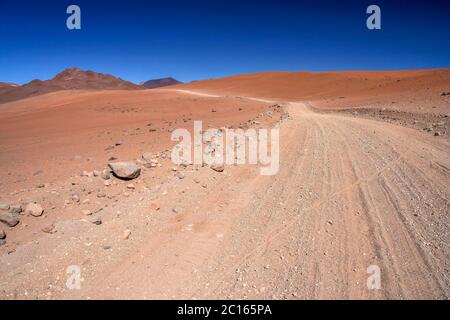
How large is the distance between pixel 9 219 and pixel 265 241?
4.03 meters

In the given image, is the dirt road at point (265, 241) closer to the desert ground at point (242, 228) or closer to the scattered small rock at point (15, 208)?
the desert ground at point (242, 228)

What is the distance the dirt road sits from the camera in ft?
9.95

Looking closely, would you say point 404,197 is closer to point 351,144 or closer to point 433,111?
point 351,144

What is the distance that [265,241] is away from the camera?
377cm

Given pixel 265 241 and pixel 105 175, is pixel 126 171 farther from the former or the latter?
pixel 265 241

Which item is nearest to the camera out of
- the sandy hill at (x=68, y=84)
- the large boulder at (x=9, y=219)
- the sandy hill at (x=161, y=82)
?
the large boulder at (x=9, y=219)

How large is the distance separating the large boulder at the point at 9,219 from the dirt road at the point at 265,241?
0.92m

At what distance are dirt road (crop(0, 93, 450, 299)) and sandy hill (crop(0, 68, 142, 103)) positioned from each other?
81.4m

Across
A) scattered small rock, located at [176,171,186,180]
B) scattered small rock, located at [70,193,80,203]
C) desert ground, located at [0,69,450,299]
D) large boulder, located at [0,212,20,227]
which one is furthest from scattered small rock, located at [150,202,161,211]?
large boulder, located at [0,212,20,227]

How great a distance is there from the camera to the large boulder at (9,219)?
446 centimetres

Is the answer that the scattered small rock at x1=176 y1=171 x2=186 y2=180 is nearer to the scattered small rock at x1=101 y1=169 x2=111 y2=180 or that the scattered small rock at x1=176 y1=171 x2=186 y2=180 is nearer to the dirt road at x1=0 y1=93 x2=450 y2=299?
the dirt road at x1=0 y1=93 x2=450 y2=299

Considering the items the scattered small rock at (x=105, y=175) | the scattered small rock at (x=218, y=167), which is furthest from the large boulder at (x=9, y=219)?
the scattered small rock at (x=218, y=167)
